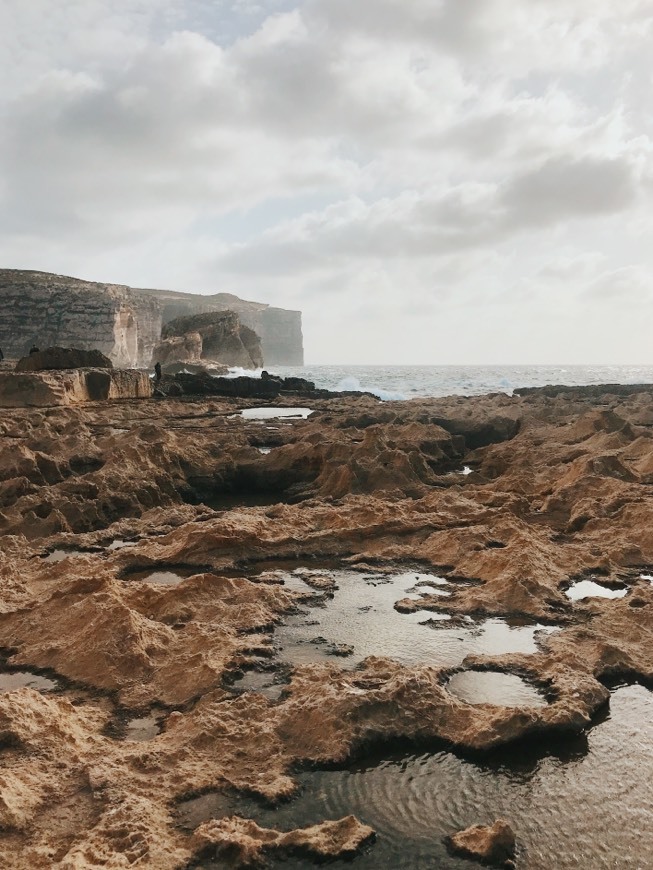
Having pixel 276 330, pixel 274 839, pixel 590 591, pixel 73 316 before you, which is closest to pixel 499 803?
pixel 274 839

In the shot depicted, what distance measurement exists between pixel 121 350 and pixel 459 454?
256 ft

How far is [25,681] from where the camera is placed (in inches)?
179

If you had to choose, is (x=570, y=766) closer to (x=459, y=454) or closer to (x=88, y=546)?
(x=88, y=546)

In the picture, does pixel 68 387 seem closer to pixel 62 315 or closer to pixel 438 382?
pixel 438 382

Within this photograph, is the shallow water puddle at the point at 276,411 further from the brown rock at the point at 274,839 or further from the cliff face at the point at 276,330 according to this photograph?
the cliff face at the point at 276,330

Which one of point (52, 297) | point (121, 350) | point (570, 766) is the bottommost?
point (570, 766)

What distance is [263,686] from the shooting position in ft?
14.4

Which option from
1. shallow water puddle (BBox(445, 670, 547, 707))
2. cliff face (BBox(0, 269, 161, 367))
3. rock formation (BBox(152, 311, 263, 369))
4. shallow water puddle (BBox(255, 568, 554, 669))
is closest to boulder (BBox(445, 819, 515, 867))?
shallow water puddle (BBox(445, 670, 547, 707))

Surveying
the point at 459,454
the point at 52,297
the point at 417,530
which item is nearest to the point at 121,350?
the point at 52,297

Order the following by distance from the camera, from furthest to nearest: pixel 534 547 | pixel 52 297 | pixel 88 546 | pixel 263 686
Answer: pixel 52 297 → pixel 88 546 → pixel 534 547 → pixel 263 686

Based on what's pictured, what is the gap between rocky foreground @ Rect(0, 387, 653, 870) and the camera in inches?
123

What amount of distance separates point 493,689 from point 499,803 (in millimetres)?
1198

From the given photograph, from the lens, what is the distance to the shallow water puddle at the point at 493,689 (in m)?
4.23

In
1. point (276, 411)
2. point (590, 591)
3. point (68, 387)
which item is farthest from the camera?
point (276, 411)
